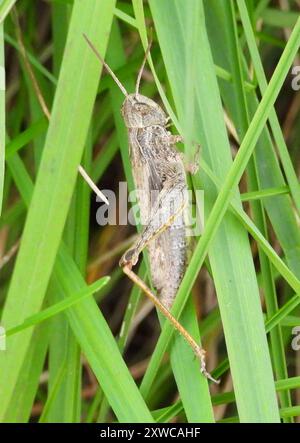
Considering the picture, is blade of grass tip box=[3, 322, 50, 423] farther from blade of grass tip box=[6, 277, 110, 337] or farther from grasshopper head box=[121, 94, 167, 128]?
grasshopper head box=[121, 94, 167, 128]

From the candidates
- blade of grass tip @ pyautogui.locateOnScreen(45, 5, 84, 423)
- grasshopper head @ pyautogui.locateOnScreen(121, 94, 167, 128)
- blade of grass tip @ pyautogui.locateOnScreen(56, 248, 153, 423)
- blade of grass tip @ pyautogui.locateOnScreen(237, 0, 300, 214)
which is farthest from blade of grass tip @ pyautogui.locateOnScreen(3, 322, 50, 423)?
blade of grass tip @ pyautogui.locateOnScreen(237, 0, 300, 214)

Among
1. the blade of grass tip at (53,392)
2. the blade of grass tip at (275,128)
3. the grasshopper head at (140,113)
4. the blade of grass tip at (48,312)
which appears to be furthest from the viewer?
the grasshopper head at (140,113)

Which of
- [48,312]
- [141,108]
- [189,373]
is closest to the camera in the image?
[48,312]

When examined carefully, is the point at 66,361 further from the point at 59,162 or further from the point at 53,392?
the point at 59,162

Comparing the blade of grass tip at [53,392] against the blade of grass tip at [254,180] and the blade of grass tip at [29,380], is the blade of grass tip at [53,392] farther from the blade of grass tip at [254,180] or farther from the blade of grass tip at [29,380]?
the blade of grass tip at [254,180]

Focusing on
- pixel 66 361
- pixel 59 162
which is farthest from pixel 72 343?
pixel 59 162

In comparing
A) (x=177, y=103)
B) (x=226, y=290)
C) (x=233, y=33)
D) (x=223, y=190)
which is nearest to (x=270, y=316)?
(x=226, y=290)

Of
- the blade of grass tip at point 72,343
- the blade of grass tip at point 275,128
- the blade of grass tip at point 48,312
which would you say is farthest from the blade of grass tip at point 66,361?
the blade of grass tip at point 275,128
